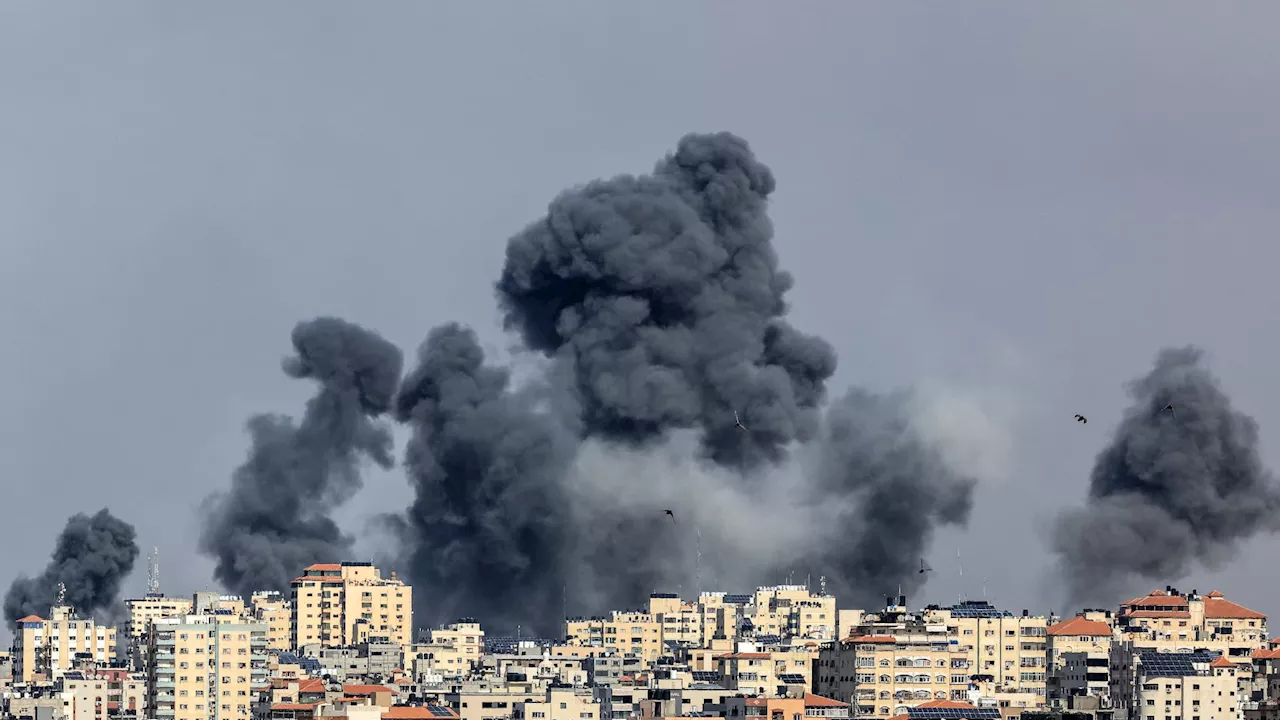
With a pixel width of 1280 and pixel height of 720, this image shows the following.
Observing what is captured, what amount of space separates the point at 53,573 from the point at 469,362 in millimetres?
20761

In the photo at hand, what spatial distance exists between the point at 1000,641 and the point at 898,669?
19.1 meters

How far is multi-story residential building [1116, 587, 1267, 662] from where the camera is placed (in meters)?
104

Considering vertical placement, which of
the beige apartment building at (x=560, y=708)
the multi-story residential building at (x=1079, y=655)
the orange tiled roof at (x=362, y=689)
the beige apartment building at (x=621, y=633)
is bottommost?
the beige apartment building at (x=560, y=708)

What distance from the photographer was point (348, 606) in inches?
5034

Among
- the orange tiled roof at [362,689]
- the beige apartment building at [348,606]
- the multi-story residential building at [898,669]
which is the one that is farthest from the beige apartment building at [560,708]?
the beige apartment building at [348,606]

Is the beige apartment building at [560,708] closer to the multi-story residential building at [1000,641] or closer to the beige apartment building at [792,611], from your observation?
the multi-story residential building at [1000,641]

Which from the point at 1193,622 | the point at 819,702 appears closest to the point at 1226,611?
the point at 1193,622

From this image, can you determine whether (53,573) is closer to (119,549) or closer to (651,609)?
(119,549)

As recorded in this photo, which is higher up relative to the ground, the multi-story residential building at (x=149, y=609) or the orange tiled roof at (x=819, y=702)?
the multi-story residential building at (x=149, y=609)

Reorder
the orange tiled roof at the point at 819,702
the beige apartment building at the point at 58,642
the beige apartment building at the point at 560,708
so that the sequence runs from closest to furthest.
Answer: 1. the orange tiled roof at the point at 819,702
2. the beige apartment building at the point at 560,708
3. the beige apartment building at the point at 58,642

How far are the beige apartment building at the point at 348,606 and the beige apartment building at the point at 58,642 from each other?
7392 mm

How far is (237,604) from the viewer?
114688 mm

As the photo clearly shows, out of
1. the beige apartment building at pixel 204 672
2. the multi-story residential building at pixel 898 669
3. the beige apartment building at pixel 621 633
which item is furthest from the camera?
the beige apartment building at pixel 621 633

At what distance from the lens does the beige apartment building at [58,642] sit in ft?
405
